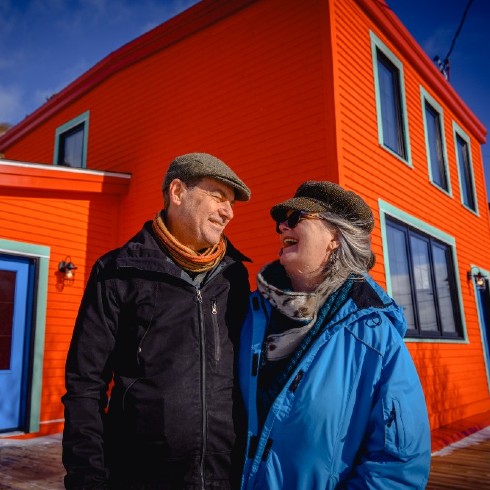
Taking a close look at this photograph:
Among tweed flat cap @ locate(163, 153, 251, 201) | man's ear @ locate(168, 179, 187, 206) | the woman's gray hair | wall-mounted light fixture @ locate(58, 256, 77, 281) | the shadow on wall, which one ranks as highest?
wall-mounted light fixture @ locate(58, 256, 77, 281)

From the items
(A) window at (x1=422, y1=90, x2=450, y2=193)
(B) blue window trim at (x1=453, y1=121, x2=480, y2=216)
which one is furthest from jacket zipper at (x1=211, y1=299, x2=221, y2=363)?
(B) blue window trim at (x1=453, y1=121, x2=480, y2=216)

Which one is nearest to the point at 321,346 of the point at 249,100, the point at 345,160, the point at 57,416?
the point at 345,160

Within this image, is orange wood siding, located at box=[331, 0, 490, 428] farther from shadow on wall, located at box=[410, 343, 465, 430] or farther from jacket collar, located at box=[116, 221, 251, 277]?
jacket collar, located at box=[116, 221, 251, 277]

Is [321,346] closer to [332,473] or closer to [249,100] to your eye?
[332,473]

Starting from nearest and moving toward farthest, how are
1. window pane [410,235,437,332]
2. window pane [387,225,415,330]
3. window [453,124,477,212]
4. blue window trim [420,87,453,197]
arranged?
1. window pane [387,225,415,330]
2. window pane [410,235,437,332]
3. blue window trim [420,87,453,197]
4. window [453,124,477,212]

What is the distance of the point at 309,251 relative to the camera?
196cm

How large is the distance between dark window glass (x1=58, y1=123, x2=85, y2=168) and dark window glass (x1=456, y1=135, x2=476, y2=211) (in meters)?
9.25

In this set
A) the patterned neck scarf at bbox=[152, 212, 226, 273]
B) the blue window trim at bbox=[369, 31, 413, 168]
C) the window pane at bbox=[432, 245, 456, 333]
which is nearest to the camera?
the patterned neck scarf at bbox=[152, 212, 226, 273]

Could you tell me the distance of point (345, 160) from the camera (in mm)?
6121

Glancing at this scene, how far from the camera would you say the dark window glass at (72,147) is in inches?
408

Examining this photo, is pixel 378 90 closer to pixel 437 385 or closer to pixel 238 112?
pixel 238 112

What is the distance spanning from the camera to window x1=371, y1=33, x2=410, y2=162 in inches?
307

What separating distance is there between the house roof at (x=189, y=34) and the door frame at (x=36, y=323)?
471cm

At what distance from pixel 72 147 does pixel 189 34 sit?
4.17 meters
